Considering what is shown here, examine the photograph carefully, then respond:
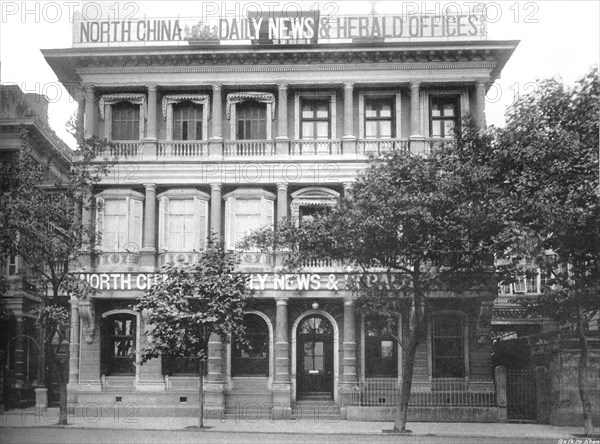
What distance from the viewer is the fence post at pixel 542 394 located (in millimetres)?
28969

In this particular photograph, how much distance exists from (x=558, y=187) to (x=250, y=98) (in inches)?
526

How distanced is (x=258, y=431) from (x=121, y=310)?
9027 millimetres

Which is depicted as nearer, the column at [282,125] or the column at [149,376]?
the column at [149,376]

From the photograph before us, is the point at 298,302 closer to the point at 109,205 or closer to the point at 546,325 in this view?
the point at 109,205

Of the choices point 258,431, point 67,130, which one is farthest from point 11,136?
point 258,431

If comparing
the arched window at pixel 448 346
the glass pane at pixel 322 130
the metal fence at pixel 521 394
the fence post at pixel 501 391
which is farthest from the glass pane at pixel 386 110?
the metal fence at pixel 521 394

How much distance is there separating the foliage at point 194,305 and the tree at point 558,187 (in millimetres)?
8865

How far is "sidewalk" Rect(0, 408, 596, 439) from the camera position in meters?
26.3

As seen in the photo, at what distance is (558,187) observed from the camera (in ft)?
82.8

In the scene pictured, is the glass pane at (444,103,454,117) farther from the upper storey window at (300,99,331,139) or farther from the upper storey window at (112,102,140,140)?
the upper storey window at (112,102,140,140)

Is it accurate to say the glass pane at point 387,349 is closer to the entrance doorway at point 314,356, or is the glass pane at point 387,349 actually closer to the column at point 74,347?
the entrance doorway at point 314,356

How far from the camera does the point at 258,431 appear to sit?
2628 centimetres

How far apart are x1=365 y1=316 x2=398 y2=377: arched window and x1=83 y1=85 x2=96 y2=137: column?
1337 centimetres

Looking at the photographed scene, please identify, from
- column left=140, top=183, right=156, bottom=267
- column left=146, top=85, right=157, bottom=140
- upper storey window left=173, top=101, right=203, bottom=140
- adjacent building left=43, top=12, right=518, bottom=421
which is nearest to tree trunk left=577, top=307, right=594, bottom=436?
adjacent building left=43, top=12, right=518, bottom=421
